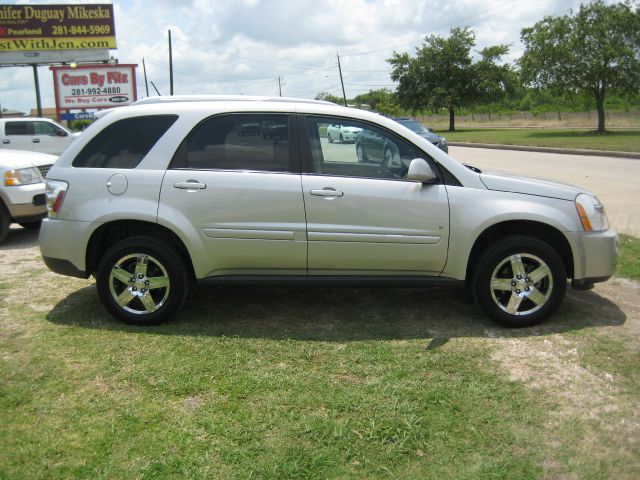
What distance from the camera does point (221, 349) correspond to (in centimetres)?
422

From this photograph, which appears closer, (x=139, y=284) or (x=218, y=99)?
(x=139, y=284)

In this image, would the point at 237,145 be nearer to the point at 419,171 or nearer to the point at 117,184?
the point at 117,184

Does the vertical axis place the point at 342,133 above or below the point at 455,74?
below

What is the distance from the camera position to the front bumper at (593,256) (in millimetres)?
4480

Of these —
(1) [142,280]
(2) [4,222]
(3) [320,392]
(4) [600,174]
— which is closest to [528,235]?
(3) [320,392]

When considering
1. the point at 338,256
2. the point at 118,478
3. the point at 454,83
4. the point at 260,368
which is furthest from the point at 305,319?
the point at 454,83

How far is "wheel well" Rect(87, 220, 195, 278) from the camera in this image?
465 cm

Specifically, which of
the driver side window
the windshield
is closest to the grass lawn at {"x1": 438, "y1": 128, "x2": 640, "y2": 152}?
the windshield

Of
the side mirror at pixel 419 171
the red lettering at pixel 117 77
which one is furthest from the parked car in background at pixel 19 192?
the red lettering at pixel 117 77

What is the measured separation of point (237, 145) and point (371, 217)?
1.20 m

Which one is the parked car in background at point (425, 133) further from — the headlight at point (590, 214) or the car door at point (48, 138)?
the headlight at point (590, 214)

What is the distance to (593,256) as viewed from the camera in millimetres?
4492

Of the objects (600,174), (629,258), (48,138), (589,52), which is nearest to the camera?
(629,258)

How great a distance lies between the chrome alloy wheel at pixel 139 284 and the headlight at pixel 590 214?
327 cm
